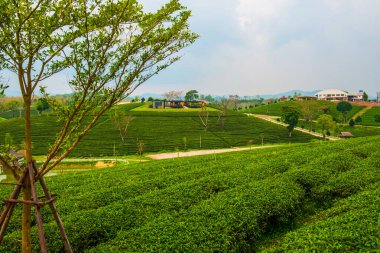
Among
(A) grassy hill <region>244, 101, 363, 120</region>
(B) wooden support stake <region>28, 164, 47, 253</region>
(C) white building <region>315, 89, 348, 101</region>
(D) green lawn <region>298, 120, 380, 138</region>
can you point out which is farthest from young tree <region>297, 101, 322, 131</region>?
(C) white building <region>315, 89, 348, 101</region>

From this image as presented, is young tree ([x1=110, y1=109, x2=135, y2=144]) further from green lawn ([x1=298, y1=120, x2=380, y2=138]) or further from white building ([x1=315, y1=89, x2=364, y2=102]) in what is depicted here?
white building ([x1=315, y1=89, x2=364, y2=102])

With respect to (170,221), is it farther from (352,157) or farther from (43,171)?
(352,157)

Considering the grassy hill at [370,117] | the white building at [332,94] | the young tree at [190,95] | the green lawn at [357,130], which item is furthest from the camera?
the white building at [332,94]

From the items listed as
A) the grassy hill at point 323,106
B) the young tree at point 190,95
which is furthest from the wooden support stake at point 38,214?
the young tree at point 190,95

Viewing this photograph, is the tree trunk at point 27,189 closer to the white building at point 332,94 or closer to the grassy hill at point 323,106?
the grassy hill at point 323,106

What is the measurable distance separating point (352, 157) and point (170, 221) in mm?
14204

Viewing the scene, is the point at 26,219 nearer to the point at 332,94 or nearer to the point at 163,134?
the point at 163,134

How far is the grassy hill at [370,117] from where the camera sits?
291 ft

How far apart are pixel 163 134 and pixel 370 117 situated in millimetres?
68577

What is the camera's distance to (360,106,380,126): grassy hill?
291 feet

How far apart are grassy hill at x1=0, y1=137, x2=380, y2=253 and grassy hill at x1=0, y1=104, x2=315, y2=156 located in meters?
42.6

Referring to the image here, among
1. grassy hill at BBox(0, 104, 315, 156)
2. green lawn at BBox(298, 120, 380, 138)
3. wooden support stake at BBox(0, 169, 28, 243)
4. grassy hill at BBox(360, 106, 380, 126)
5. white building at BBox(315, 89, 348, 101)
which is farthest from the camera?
white building at BBox(315, 89, 348, 101)

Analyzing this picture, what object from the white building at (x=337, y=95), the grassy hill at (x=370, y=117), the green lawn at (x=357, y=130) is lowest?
the green lawn at (x=357, y=130)

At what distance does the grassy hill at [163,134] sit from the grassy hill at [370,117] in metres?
27.0
